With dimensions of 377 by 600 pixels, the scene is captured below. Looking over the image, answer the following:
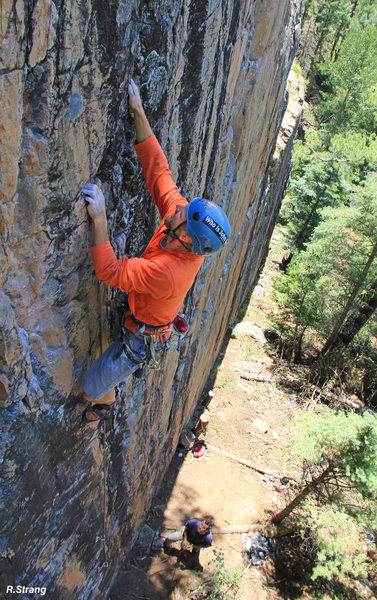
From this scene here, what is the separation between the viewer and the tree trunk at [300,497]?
6.21 meters

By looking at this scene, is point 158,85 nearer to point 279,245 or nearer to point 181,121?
point 181,121

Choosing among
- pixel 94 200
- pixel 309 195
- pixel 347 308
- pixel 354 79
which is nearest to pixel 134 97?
pixel 94 200

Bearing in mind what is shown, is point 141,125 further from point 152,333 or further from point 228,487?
point 228,487

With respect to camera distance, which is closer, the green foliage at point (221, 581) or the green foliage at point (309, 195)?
the green foliage at point (221, 581)

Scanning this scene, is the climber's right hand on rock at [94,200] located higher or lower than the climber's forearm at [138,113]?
lower

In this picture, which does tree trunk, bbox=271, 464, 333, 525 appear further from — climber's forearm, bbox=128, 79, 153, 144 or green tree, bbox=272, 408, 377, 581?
climber's forearm, bbox=128, 79, 153, 144

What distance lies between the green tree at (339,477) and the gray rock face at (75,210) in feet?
9.43

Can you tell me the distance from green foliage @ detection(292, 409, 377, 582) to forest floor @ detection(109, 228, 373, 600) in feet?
3.12

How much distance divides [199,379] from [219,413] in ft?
5.13

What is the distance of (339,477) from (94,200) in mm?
5819

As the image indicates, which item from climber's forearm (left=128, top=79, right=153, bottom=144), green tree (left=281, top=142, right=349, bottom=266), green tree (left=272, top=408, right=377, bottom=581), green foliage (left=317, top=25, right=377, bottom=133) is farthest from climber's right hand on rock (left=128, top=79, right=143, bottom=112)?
green foliage (left=317, top=25, right=377, bottom=133)

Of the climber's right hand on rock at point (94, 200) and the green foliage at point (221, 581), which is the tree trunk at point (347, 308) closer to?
A: the green foliage at point (221, 581)

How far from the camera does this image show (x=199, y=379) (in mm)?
7926

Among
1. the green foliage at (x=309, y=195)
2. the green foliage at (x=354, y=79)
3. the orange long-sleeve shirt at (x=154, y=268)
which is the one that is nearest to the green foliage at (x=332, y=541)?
the orange long-sleeve shirt at (x=154, y=268)
